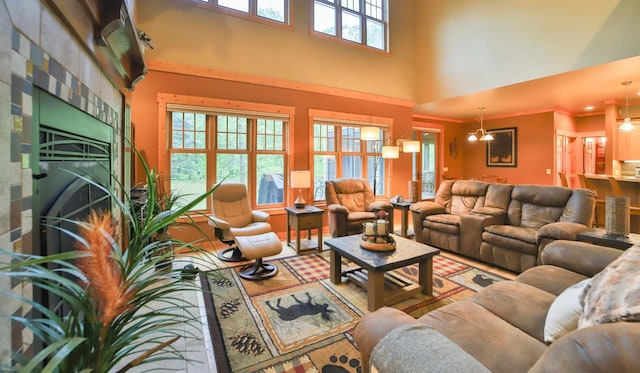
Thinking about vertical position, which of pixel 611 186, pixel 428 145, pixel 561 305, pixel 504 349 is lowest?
pixel 504 349

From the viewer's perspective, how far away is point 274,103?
15.0 feet

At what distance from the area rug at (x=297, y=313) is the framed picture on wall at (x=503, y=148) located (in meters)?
5.37

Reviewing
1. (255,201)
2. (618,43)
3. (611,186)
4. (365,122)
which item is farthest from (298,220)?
(611,186)

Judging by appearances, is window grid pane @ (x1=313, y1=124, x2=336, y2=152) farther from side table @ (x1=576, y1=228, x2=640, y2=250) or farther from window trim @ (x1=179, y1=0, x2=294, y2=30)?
side table @ (x1=576, y1=228, x2=640, y2=250)

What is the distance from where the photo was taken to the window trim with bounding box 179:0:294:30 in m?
4.03

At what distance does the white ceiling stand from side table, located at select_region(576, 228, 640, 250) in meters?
2.75

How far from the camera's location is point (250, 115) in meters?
4.39

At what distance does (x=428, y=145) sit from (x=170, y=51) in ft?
21.6

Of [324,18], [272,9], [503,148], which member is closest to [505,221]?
[324,18]

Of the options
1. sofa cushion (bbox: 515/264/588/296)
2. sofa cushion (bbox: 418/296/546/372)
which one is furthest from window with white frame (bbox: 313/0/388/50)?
sofa cushion (bbox: 418/296/546/372)

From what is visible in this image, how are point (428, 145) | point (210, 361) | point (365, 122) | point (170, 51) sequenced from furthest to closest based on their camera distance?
point (428, 145)
point (365, 122)
point (170, 51)
point (210, 361)

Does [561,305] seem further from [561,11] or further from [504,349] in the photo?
[561,11]

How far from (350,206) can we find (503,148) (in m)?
5.38

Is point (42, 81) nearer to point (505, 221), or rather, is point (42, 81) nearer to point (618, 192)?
point (505, 221)
